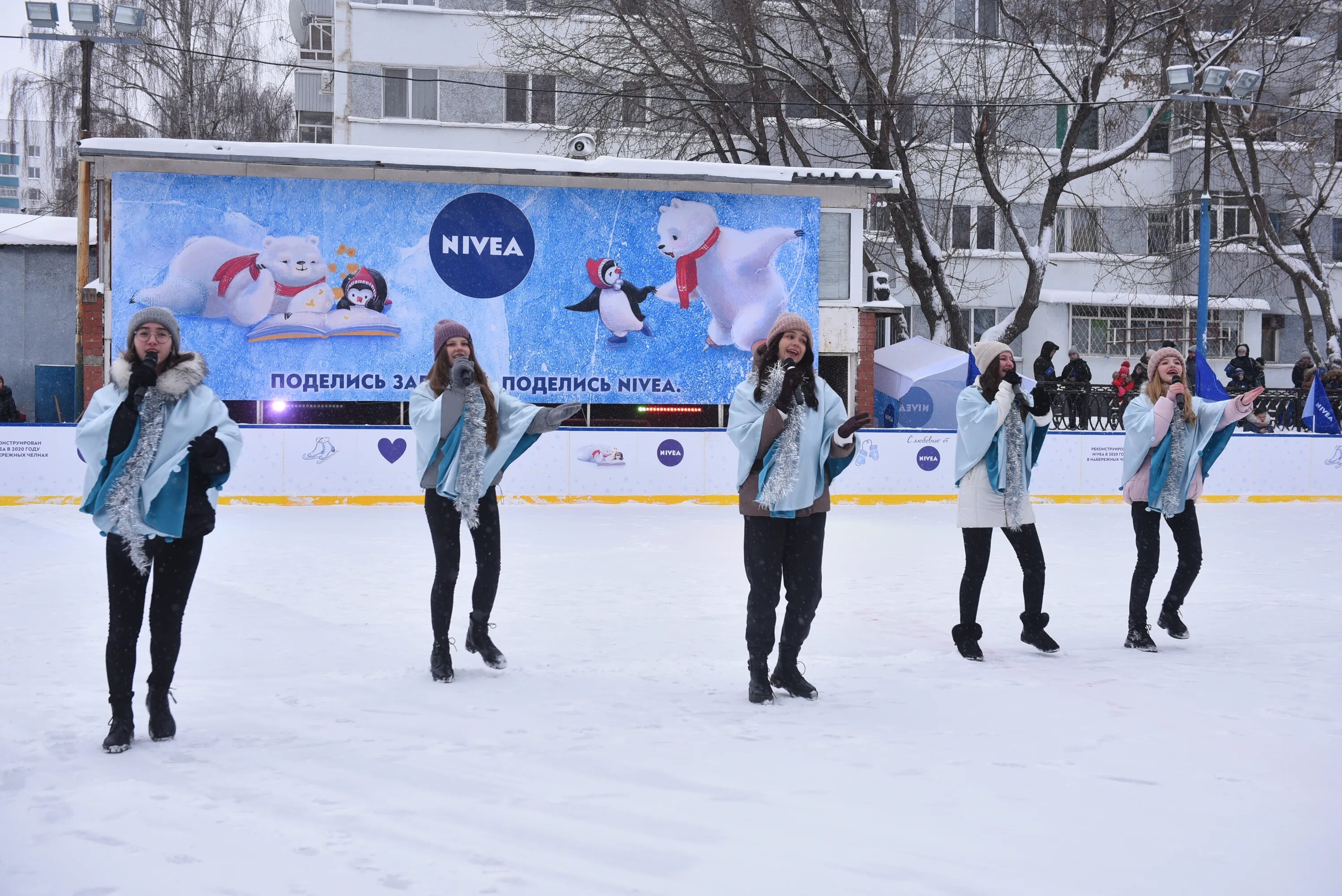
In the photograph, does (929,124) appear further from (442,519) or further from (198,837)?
(198,837)

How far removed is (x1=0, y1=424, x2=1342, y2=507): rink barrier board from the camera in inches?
587

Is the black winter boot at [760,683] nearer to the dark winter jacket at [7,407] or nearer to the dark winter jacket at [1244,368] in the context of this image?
the dark winter jacket at [7,407]

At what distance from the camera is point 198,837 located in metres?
3.77

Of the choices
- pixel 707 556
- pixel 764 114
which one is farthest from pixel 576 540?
pixel 764 114

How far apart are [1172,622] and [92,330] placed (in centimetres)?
1490

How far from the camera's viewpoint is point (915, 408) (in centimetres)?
2112

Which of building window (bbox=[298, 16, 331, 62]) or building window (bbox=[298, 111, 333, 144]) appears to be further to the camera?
building window (bbox=[298, 111, 333, 144])

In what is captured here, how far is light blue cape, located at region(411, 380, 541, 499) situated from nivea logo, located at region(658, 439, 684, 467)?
9869mm

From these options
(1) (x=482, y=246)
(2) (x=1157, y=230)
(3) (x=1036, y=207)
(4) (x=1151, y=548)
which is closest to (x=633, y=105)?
(1) (x=482, y=246)

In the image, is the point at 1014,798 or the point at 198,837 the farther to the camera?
the point at 1014,798

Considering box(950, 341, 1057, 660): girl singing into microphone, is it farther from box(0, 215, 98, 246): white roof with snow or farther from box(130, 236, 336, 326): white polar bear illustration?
box(0, 215, 98, 246): white roof with snow

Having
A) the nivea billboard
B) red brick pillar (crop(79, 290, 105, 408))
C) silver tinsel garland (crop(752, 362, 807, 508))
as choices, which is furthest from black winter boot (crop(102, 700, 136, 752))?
red brick pillar (crop(79, 290, 105, 408))

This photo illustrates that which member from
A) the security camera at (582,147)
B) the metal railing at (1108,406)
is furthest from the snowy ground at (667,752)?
the metal railing at (1108,406)

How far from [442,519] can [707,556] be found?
205 inches
